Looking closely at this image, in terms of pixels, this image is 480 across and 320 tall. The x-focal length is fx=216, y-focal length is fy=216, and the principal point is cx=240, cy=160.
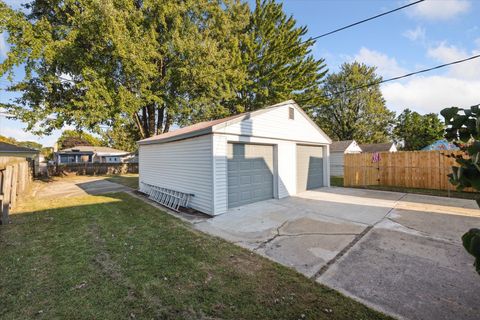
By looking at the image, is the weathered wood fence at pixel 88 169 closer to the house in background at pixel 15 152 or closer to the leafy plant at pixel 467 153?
the house in background at pixel 15 152

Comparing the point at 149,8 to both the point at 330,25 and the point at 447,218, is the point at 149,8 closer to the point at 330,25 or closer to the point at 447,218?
the point at 330,25

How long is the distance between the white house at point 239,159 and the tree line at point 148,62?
311 cm

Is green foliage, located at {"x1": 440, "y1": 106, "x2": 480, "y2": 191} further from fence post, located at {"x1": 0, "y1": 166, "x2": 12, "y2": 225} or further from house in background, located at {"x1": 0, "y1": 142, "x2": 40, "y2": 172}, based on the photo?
house in background, located at {"x1": 0, "y1": 142, "x2": 40, "y2": 172}

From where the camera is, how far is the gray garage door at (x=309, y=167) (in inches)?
395

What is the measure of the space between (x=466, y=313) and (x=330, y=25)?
21.2ft

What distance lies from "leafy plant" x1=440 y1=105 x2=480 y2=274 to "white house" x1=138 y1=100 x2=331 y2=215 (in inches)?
207

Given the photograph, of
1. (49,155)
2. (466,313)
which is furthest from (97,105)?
(49,155)

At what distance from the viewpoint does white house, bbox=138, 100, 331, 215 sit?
651 centimetres

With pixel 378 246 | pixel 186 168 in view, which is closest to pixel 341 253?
pixel 378 246

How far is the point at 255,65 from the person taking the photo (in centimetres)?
1856

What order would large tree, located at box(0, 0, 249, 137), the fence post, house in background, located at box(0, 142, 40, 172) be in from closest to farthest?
1. the fence post
2. large tree, located at box(0, 0, 249, 137)
3. house in background, located at box(0, 142, 40, 172)

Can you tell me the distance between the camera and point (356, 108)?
92.5 ft

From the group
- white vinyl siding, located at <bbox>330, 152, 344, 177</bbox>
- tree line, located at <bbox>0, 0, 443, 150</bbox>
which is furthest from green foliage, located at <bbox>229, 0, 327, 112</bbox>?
white vinyl siding, located at <bbox>330, 152, 344, 177</bbox>

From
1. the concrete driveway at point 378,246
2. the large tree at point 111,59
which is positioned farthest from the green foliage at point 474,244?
the large tree at point 111,59
